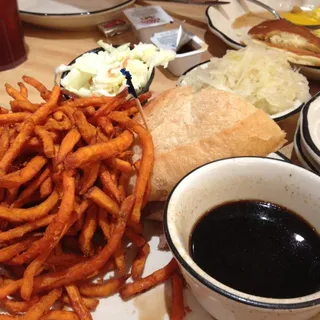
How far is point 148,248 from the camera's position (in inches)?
42.5

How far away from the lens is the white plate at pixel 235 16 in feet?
5.95

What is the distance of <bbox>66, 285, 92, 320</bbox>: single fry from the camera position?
93 centimetres

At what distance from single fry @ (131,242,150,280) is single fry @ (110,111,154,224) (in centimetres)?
9

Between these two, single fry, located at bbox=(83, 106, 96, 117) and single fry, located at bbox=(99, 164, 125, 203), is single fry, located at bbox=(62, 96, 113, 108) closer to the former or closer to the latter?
single fry, located at bbox=(83, 106, 96, 117)

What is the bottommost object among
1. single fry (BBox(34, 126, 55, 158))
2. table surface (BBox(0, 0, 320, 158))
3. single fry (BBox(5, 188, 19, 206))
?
table surface (BBox(0, 0, 320, 158))

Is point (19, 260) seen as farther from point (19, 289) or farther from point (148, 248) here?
point (148, 248)

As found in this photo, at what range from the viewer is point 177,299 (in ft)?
3.15

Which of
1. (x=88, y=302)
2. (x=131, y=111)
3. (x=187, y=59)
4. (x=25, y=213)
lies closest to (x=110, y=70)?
(x=131, y=111)

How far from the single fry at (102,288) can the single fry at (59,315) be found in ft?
0.21

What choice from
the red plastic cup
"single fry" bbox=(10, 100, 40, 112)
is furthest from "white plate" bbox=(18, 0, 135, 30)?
"single fry" bbox=(10, 100, 40, 112)

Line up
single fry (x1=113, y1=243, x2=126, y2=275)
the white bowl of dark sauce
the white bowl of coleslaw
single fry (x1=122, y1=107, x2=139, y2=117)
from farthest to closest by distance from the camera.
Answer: the white bowl of coleslaw < single fry (x1=122, y1=107, x2=139, y2=117) < single fry (x1=113, y1=243, x2=126, y2=275) < the white bowl of dark sauce

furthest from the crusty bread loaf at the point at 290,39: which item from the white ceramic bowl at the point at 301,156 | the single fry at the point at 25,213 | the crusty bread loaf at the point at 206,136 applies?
the single fry at the point at 25,213

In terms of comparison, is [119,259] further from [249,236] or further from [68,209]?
[249,236]

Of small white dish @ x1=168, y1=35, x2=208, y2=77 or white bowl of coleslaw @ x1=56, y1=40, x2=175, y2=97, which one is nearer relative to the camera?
white bowl of coleslaw @ x1=56, y1=40, x2=175, y2=97
